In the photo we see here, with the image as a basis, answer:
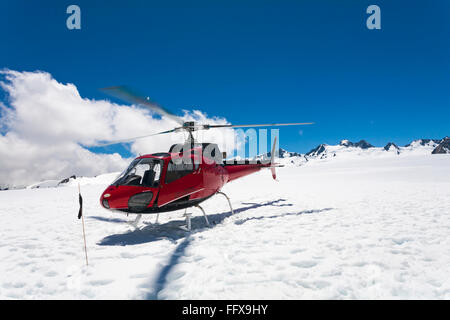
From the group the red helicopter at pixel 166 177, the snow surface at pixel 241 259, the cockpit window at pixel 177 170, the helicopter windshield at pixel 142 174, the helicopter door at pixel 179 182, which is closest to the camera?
the snow surface at pixel 241 259

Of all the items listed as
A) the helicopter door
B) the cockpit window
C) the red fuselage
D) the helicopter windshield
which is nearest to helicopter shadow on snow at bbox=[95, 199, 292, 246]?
the red fuselage

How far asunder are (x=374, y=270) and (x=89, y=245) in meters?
6.21

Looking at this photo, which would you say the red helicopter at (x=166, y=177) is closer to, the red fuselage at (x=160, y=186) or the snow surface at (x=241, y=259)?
the red fuselage at (x=160, y=186)

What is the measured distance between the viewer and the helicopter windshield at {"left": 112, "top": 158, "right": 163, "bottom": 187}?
613cm

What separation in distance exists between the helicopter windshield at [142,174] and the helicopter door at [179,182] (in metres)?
0.29

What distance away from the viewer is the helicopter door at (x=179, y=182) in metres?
6.28

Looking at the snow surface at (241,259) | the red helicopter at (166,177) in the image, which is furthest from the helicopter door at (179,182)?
the snow surface at (241,259)

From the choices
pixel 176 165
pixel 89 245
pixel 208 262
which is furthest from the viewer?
pixel 176 165

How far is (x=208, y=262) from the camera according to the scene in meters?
4.33

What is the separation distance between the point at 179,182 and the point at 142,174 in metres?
1.13

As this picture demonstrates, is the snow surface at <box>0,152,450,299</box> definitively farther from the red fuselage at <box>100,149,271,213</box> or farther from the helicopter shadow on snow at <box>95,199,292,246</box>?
the red fuselage at <box>100,149,271,213</box>

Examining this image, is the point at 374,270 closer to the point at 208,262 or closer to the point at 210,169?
the point at 208,262

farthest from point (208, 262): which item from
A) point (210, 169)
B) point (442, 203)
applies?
point (442, 203)

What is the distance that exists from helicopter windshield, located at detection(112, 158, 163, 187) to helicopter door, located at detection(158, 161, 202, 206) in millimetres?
288
